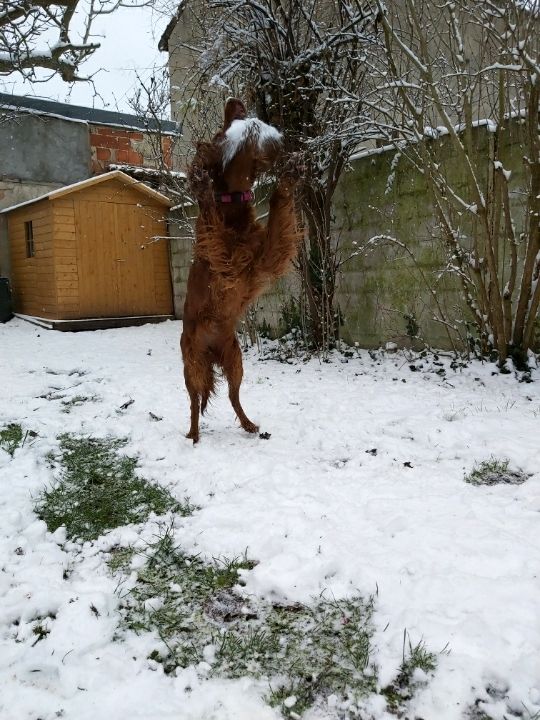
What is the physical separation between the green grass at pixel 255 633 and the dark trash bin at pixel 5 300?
1030 centimetres

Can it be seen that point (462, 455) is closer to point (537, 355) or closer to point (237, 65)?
point (537, 355)

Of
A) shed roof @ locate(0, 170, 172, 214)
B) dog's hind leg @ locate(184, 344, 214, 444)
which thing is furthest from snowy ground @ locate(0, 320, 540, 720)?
shed roof @ locate(0, 170, 172, 214)

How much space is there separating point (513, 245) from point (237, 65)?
3451 mm

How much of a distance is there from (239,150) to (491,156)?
120 inches

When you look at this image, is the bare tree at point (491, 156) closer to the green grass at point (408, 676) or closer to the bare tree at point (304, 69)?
the bare tree at point (304, 69)

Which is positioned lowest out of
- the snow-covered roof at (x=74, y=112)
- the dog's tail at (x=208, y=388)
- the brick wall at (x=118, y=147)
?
the dog's tail at (x=208, y=388)

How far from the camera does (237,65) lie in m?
5.50

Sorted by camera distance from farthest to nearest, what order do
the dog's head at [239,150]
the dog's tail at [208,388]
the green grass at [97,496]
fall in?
the dog's tail at [208,388]
the dog's head at [239,150]
the green grass at [97,496]

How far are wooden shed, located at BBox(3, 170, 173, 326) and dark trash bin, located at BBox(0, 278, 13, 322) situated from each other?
1.18 feet

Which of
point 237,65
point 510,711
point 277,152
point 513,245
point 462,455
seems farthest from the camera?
point 237,65

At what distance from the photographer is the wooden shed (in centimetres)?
984

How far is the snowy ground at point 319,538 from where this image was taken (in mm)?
1314

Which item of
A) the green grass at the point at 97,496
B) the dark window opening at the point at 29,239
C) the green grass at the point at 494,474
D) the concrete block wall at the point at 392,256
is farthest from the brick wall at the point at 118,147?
the green grass at the point at 494,474

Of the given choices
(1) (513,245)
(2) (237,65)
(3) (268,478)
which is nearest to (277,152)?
(3) (268,478)
